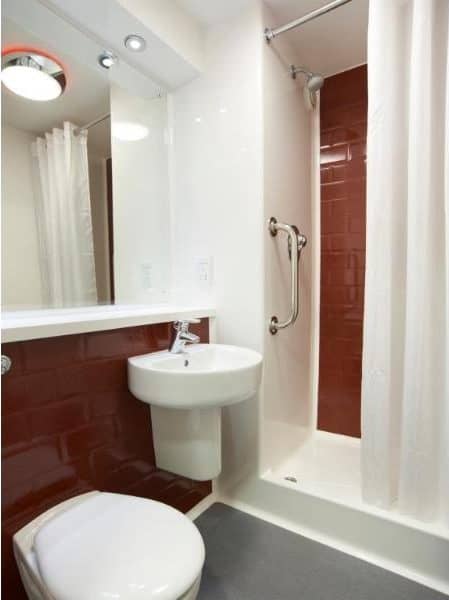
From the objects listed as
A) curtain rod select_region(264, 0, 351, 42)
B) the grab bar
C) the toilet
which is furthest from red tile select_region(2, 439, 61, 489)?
curtain rod select_region(264, 0, 351, 42)

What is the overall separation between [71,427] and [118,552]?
0.41m

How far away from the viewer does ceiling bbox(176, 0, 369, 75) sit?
146 cm

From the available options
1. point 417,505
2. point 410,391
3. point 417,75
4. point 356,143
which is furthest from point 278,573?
point 356,143

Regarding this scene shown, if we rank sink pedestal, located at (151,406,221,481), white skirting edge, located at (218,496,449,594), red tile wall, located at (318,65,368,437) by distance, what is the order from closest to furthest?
white skirting edge, located at (218,496,449,594) < sink pedestal, located at (151,406,221,481) < red tile wall, located at (318,65,368,437)

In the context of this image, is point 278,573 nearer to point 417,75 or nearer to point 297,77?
point 417,75

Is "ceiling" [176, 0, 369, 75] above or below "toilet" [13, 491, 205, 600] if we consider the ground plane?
above

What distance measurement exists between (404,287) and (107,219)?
1273 mm

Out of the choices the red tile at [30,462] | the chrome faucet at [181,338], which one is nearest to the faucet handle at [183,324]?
the chrome faucet at [181,338]

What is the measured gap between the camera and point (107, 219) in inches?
58.7

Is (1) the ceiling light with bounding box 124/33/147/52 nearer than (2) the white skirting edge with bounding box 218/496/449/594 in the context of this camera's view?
No

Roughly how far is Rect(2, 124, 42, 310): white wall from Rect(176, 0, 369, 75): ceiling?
95 centimetres

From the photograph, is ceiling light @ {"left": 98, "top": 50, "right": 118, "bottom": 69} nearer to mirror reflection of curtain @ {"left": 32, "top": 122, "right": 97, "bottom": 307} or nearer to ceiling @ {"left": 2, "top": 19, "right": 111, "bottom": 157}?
ceiling @ {"left": 2, "top": 19, "right": 111, "bottom": 157}

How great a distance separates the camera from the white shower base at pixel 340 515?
3.81 feet

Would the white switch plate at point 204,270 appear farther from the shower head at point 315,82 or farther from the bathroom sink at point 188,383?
the shower head at point 315,82
